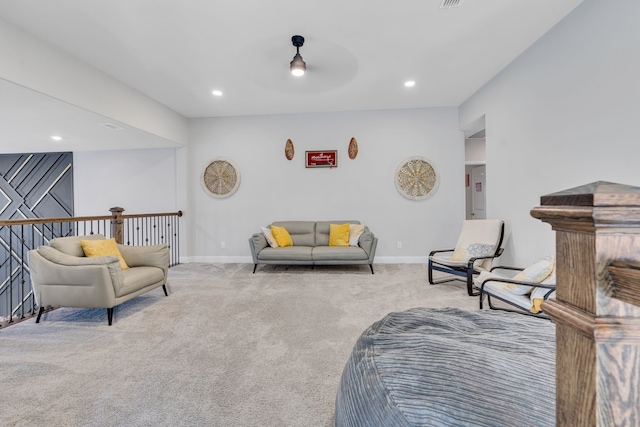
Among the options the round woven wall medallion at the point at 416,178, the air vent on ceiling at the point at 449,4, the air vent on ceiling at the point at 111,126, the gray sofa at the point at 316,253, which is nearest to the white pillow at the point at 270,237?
the gray sofa at the point at 316,253

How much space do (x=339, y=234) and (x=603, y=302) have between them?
4.47m

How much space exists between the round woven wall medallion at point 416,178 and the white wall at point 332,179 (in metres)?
0.11

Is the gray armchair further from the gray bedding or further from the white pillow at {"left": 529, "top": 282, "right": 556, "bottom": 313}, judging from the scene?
the white pillow at {"left": 529, "top": 282, "right": 556, "bottom": 313}

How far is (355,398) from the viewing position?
0.85 metres

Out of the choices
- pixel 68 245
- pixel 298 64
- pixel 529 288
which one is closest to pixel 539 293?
pixel 529 288

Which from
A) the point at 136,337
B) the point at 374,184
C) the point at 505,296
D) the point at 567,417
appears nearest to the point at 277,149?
the point at 374,184

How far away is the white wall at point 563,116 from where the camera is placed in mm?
2137

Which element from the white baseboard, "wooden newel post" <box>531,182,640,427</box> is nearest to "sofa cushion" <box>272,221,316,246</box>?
the white baseboard

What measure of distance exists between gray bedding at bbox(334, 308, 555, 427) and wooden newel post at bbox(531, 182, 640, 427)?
32cm

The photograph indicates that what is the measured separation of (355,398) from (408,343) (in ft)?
0.76

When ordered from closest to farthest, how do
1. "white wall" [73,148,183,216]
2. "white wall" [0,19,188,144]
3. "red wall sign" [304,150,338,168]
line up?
1. "white wall" [0,19,188,144]
2. "red wall sign" [304,150,338,168]
3. "white wall" [73,148,183,216]

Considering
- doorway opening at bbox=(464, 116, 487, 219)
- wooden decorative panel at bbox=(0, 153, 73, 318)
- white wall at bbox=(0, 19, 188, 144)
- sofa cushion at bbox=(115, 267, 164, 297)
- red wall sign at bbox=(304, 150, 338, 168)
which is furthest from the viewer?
doorway opening at bbox=(464, 116, 487, 219)

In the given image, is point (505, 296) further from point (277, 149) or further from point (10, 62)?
point (10, 62)

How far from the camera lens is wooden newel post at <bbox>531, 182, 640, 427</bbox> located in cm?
35
